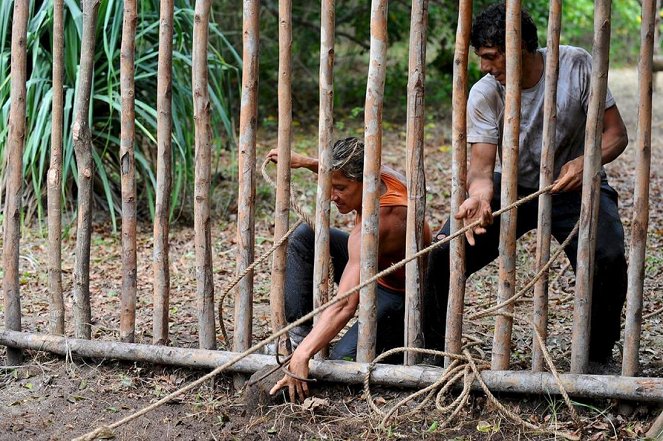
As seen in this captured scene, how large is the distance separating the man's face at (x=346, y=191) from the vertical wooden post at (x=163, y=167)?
0.71 meters

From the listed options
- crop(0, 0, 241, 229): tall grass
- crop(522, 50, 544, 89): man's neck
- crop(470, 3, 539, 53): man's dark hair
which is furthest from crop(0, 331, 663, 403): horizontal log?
crop(0, 0, 241, 229): tall grass

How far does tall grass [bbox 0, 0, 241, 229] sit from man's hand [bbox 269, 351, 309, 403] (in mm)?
2576

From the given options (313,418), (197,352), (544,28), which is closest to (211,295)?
(197,352)

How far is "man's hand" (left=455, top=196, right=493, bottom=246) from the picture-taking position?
11.5ft

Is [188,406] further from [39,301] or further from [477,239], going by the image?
[39,301]

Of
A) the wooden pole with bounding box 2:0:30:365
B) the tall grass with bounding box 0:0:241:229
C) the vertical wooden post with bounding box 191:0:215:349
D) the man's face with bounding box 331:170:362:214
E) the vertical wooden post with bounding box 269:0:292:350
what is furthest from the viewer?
the tall grass with bounding box 0:0:241:229

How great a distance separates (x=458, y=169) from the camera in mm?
3549

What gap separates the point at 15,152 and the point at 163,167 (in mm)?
754

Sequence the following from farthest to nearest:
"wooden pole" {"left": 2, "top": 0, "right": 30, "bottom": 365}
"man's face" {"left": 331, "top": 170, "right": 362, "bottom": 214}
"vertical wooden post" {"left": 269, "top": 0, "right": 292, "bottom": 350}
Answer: "wooden pole" {"left": 2, "top": 0, "right": 30, "bottom": 365}, "man's face" {"left": 331, "top": 170, "right": 362, "bottom": 214}, "vertical wooden post" {"left": 269, "top": 0, "right": 292, "bottom": 350}

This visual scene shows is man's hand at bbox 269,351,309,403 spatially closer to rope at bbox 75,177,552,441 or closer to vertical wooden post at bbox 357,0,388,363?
rope at bbox 75,177,552,441

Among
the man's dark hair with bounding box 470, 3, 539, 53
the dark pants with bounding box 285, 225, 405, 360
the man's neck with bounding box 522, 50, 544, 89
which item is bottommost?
A: the dark pants with bounding box 285, 225, 405, 360

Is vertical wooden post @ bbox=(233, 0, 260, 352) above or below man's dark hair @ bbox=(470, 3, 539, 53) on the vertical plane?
below

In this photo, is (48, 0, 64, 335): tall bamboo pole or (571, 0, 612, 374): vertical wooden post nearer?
(571, 0, 612, 374): vertical wooden post

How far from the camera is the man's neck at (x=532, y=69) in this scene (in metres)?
3.73
